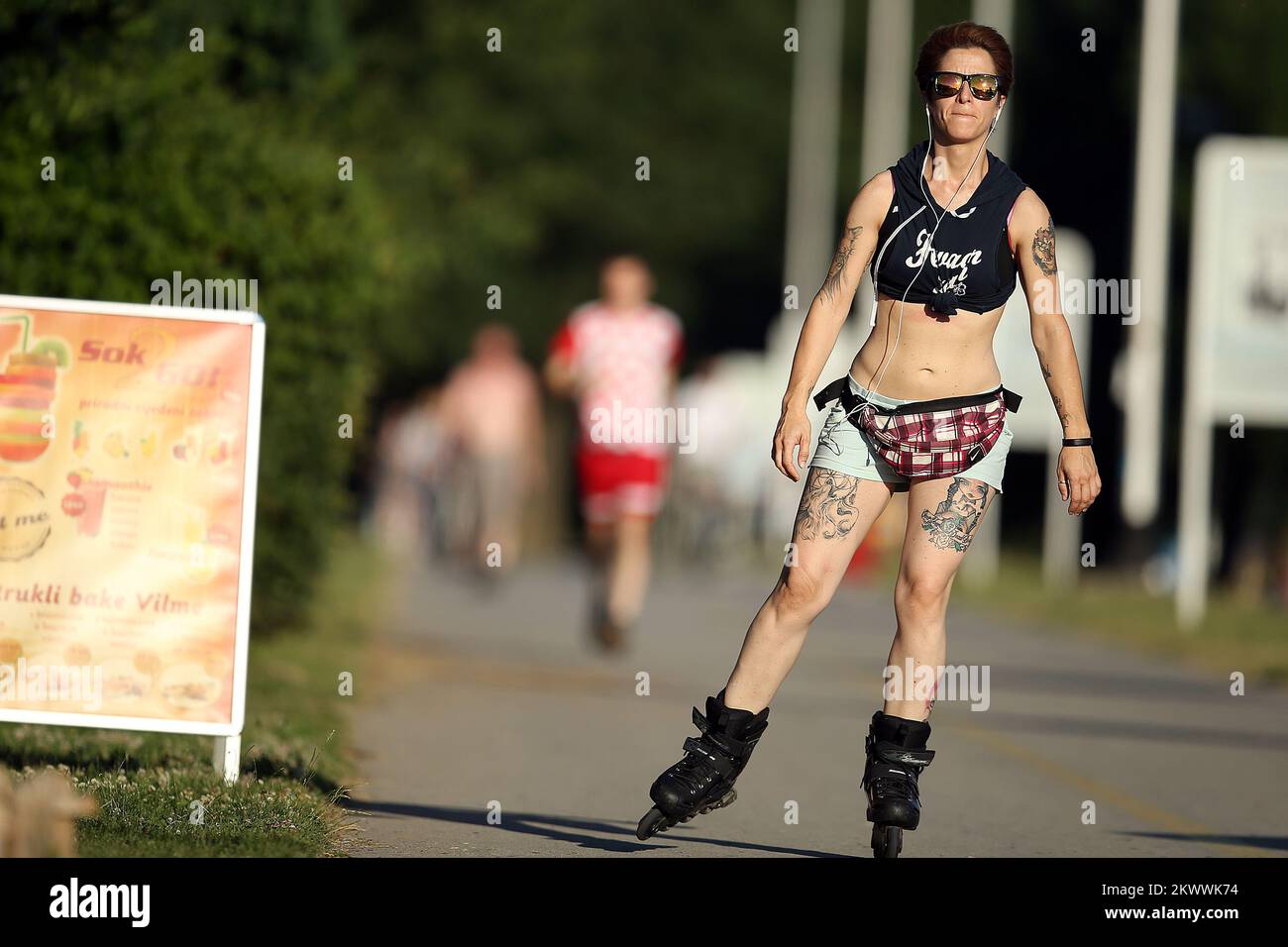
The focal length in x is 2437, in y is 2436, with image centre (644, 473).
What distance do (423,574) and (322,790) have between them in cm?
1665

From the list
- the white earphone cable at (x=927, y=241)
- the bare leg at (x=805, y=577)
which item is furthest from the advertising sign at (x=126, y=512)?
the white earphone cable at (x=927, y=241)

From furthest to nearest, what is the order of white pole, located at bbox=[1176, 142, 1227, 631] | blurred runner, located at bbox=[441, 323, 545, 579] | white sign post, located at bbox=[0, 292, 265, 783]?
1. blurred runner, located at bbox=[441, 323, 545, 579]
2. white pole, located at bbox=[1176, 142, 1227, 631]
3. white sign post, located at bbox=[0, 292, 265, 783]

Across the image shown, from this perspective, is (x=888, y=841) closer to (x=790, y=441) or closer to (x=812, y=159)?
(x=790, y=441)

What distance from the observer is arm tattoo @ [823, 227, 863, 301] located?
21.2ft

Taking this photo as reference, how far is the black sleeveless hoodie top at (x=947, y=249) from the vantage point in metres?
6.41

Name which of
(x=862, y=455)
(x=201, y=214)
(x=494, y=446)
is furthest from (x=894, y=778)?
(x=494, y=446)

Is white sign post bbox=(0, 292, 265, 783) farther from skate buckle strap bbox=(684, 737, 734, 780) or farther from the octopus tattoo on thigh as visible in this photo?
the octopus tattoo on thigh

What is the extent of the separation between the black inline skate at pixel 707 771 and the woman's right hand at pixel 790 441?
0.66 metres

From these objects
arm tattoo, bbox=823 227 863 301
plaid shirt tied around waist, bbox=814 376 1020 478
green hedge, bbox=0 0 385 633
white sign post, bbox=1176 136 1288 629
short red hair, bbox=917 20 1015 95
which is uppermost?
white sign post, bbox=1176 136 1288 629

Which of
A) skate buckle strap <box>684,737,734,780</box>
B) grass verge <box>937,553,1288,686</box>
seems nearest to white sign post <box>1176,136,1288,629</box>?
grass verge <box>937,553,1288,686</box>

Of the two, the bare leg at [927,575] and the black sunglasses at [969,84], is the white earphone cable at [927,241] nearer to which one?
the black sunglasses at [969,84]

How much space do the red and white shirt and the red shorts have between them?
0.06 meters

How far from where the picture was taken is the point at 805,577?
6.45 m
